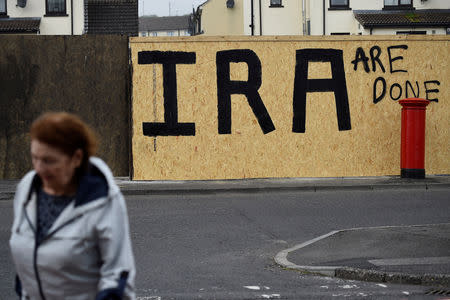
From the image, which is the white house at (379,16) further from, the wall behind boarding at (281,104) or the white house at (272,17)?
the wall behind boarding at (281,104)

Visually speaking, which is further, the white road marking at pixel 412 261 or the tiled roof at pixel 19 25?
the tiled roof at pixel 19 25

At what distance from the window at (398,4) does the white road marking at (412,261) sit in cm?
3774

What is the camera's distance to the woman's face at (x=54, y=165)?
3383 mm

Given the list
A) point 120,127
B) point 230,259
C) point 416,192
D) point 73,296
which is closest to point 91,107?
point 120,127

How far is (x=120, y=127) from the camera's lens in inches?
616


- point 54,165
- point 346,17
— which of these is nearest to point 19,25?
point 346,17

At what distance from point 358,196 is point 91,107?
5.15 meters

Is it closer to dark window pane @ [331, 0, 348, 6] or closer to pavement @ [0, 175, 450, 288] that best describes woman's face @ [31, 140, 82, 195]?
pavement @ [0, 175, 450, 288]

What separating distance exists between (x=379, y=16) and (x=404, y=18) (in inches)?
53.6

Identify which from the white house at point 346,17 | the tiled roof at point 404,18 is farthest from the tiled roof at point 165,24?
the tiled roof at point 404,18

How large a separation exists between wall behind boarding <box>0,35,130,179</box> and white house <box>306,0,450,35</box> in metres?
29.0

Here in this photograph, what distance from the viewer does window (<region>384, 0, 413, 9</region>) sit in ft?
146

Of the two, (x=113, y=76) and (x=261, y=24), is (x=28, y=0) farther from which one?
(x=113, y=76)

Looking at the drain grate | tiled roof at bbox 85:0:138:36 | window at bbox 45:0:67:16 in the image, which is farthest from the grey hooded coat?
window at bbox 45:0:67:16
